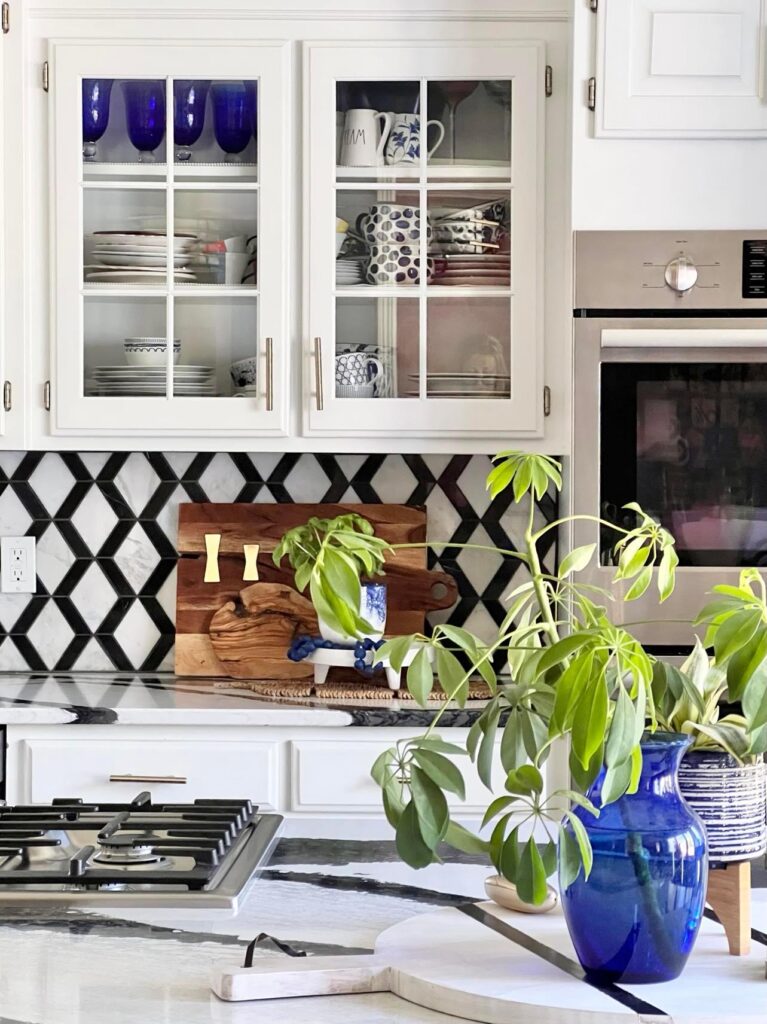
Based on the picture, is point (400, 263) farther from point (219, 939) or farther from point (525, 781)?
point (525, 781)

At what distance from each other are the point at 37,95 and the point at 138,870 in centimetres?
202

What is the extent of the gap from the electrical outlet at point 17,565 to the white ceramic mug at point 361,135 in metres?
1.19

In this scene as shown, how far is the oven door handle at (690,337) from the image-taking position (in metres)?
Result: 2.59

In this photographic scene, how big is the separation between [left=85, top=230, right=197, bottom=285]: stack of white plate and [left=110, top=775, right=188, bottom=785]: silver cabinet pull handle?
1076 mm

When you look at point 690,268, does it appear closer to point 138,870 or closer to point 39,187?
point 39,187

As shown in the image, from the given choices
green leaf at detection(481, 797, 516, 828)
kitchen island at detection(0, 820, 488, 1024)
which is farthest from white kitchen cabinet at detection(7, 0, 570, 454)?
green leaf at detection(481, 797, 516, 828)

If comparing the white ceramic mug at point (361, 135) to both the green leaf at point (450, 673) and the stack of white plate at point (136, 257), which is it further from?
the green leaf at point (450, 673)

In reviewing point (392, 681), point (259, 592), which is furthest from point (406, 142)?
point (392, 681)

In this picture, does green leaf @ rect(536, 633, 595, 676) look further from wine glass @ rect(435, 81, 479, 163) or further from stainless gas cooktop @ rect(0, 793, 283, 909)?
wine glass @ rect(435, 81, 479, 163)

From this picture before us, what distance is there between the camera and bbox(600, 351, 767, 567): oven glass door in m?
2.61

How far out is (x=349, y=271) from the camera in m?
2.86

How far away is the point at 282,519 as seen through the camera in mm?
3121

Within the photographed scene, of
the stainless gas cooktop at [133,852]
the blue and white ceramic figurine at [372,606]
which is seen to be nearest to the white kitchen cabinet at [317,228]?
the blue and white ceramic figurine at [372,606]

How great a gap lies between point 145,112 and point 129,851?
76.3 inches
